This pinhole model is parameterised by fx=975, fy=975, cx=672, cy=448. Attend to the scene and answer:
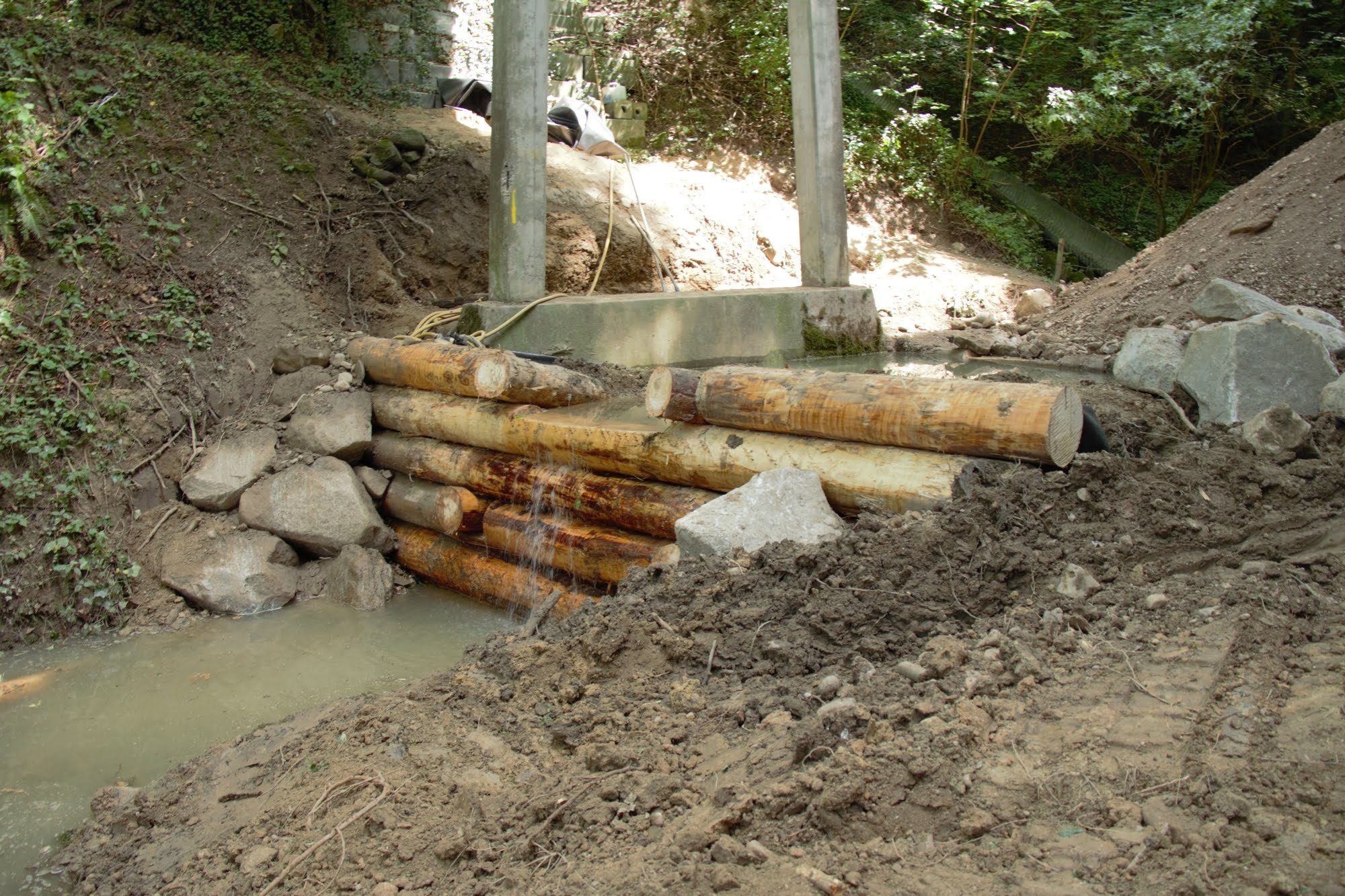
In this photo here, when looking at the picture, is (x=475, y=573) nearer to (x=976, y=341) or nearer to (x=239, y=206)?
(x=239, y=206)

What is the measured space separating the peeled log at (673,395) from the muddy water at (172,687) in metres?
1.33

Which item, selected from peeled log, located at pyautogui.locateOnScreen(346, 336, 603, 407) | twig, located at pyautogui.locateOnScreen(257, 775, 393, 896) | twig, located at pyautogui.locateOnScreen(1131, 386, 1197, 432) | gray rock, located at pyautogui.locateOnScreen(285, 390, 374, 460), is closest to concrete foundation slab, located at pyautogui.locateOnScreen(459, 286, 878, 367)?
peeled log, located at pyautogui.locateOnScreen(346, 336, 603, 407)

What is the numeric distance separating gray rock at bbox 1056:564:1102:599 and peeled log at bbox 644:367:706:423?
1.93 m

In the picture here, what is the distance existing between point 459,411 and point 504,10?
8.70 ft

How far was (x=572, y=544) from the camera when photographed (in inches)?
195

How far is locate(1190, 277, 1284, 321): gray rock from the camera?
5.72m

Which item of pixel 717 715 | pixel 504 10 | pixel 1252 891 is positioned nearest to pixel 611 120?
pixel 504 10

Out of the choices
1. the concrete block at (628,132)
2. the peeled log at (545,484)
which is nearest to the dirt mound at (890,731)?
the peeled log at (545,484)

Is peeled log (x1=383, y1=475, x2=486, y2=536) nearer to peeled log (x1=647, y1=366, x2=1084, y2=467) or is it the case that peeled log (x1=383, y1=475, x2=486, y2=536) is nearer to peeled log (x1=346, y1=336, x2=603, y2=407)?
peeled log (x1=346, y1=336, x2=603, y2=407)

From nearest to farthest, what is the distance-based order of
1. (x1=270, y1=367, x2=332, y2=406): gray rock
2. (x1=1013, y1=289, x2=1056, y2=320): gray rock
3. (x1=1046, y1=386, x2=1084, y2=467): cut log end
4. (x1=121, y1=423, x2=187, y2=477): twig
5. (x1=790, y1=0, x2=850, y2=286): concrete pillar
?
(x1=1046, y1=386, x2=1084, y2=467): cut log end, (x1=121, y1=423, x2=187, y2=477): twig, (x1=270, y1=367, x2=332, y2=406): gray rock, (x1=790, y1=0, x2=850, y2=286): concrete pillar, (x1=1013, y1=289, x2=1056, y2=320): gray rock

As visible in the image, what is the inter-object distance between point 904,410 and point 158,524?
14.0ft

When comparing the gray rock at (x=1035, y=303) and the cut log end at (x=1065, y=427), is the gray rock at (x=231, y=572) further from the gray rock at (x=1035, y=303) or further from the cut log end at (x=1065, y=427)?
the gray rock at (x=1035, y=303)

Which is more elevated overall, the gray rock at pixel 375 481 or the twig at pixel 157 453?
the twig at pixel 157 453

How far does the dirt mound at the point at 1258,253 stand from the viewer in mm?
6816
